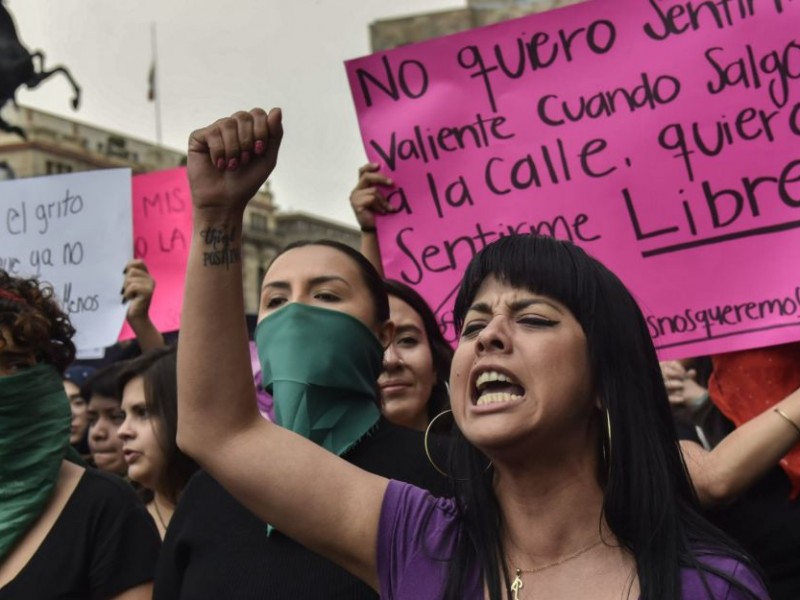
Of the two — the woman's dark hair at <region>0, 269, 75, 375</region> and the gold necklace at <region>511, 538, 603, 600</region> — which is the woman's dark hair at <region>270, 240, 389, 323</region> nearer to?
the woman's dark hair at <region>0, 269, 75, 375</region>

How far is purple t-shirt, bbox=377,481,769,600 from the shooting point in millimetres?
2191

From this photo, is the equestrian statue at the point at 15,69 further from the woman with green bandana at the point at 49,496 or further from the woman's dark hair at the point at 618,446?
the woman's dark hair at the point at 618,446

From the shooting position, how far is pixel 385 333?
3.14m

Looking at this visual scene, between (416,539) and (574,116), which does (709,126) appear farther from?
(416,539)

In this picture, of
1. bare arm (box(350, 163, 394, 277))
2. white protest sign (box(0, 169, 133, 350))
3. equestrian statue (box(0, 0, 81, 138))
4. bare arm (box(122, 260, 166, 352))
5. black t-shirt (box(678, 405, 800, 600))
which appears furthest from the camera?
equestrian statue (box(0, 0, 81, 138))

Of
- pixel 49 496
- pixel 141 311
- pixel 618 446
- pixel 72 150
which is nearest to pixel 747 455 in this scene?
pixel 618 446

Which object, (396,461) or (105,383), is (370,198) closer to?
(396,461)

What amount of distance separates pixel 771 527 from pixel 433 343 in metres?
1.10

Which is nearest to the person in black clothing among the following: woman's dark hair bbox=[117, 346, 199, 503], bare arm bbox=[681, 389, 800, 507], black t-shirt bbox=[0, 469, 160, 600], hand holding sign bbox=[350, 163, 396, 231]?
black t-shirt bbox=[0, 469, 160, 600]

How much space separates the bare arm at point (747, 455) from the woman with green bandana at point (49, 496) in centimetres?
131

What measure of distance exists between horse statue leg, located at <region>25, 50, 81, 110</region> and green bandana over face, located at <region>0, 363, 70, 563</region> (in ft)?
33.3

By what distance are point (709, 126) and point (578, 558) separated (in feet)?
6.35

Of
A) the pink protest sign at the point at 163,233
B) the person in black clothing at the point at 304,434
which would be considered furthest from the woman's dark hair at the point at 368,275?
the pink protest sign at the point at 163,233

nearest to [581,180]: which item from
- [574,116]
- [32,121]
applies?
[574,116]
